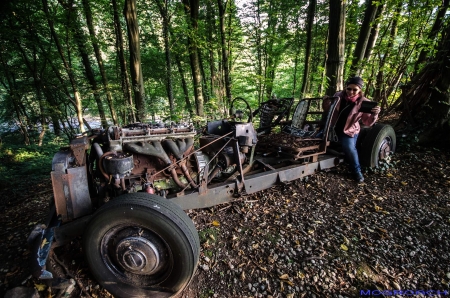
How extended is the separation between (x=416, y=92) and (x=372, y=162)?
2203mm

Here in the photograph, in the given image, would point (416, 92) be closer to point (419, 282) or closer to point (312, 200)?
point (312, 200)

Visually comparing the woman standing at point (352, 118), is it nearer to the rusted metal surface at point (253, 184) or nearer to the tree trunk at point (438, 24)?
the rusted metal surface at point (253, 184)

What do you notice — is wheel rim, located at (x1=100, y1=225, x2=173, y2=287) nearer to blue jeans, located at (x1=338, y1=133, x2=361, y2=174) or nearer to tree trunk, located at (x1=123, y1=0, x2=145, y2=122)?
blue jeans, located at (x1=338, y1=133, x2=361, y2=174)

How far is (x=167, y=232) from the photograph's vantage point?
1.75 m

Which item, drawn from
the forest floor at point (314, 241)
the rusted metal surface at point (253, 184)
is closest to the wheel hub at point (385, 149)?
the forest floor at point (314, 241)

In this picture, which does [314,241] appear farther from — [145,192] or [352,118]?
[352,118]

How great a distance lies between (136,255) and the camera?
70.6 inches

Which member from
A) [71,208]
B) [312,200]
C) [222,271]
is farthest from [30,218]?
[312,200]

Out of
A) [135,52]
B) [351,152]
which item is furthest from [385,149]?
[135,52]

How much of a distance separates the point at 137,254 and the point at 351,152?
345cm

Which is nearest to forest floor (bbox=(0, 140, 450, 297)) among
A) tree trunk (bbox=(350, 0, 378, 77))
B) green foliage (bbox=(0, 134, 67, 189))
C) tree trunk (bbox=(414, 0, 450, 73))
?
green foliage (bbox=(0, 134, 67, 189))

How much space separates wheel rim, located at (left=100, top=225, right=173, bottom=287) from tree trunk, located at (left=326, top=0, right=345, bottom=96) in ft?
16.5

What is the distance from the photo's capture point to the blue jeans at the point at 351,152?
11.8 ft

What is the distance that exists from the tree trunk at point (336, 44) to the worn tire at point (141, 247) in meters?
4.82
